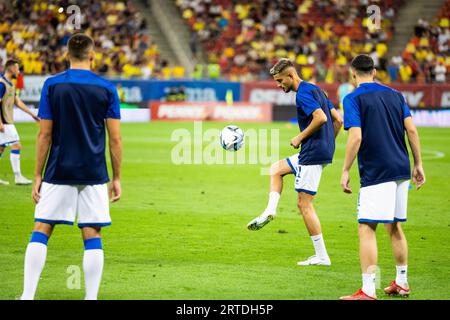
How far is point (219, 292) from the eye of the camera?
8727mm

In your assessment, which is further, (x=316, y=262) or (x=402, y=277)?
(x=316, y=262)

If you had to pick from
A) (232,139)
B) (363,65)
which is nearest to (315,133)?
(363,65)

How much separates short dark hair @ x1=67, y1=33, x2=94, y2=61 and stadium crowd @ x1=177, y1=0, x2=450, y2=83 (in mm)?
33804

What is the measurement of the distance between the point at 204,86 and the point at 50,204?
111 feet

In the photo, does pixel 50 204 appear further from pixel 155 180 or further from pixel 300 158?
pixel 155 180

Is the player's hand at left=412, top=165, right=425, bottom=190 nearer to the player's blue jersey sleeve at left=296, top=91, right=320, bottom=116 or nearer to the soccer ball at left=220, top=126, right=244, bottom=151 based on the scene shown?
the player's blue jersey sleeve at left=296, top=91, right=320, bottom=116

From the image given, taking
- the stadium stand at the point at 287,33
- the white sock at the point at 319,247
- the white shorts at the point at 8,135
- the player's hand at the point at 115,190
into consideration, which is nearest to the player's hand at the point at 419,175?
the white sock at the point at 319,247

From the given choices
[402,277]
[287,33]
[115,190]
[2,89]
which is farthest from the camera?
[287,33]

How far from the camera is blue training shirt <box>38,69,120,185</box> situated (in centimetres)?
758

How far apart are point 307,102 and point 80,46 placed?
11.3ft

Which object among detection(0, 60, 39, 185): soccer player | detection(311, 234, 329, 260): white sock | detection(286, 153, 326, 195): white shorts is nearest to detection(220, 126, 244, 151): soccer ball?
detection(286, 153, 326, 195): white shorts

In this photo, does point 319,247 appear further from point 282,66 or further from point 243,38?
point 243,38

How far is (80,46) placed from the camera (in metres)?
7.60
